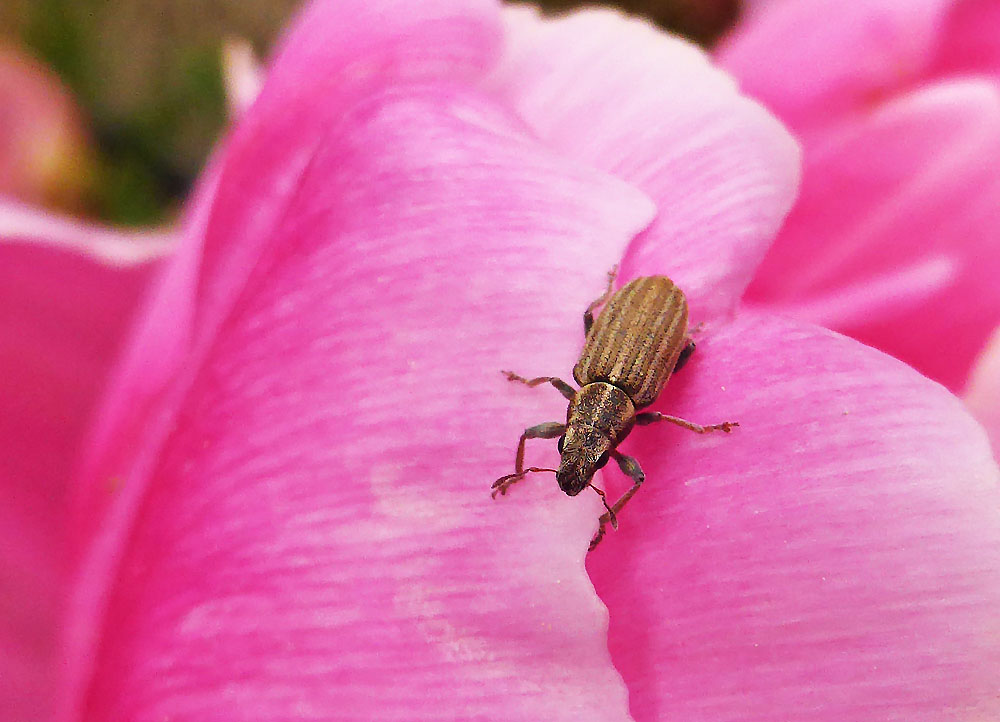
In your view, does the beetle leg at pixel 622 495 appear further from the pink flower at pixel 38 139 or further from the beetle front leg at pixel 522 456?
the pink flower at pixel 38 139

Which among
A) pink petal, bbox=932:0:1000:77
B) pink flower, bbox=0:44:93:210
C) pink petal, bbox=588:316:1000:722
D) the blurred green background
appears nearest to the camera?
pink petal, bbox=588:316:1000:722

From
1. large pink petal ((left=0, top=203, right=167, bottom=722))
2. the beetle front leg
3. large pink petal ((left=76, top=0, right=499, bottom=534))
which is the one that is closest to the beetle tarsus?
the beetle front leg

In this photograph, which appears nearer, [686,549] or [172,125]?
[686,549]

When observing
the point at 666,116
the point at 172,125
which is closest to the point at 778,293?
the point at 666,116

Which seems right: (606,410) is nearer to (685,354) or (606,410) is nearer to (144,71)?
(685,354)

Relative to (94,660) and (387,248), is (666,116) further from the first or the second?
(94,660)

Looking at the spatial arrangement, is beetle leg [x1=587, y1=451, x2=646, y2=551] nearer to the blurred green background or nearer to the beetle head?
the beetle head

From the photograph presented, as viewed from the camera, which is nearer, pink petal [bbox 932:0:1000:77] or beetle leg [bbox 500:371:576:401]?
beetle leg [bbox 500:371:576:401]

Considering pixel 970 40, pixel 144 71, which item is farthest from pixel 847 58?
pixel 144 71
